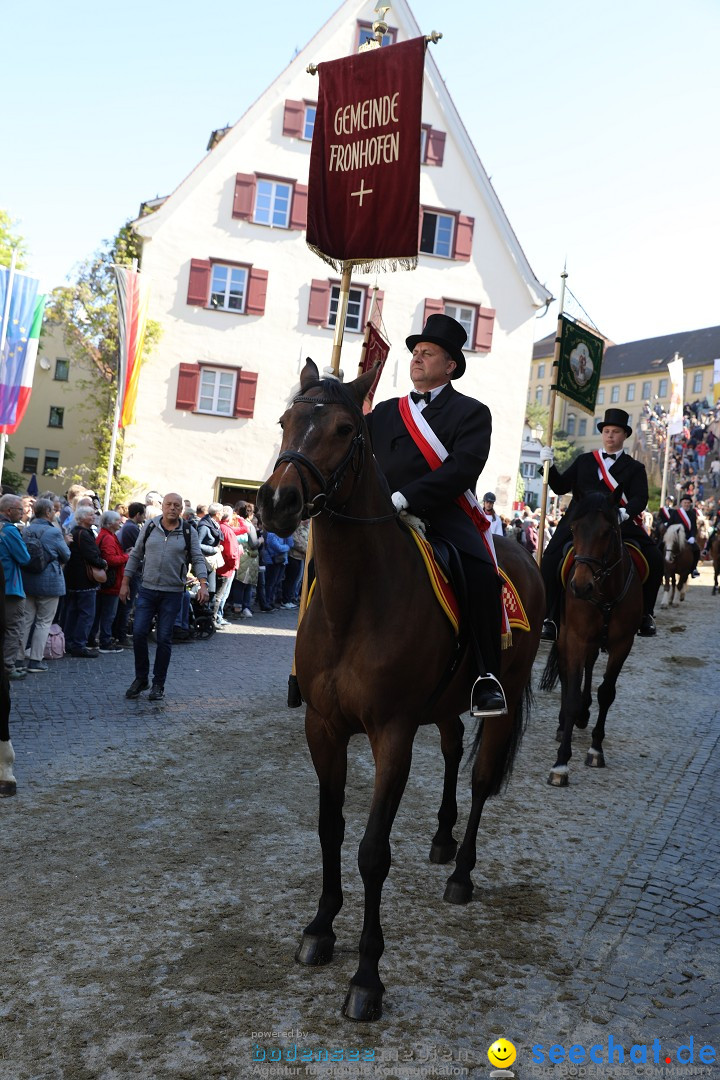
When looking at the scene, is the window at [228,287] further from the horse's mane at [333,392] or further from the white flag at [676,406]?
the horse's mane at [333,392]

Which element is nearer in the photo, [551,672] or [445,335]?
[445,335]

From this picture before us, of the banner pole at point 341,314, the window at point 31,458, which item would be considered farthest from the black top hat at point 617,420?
the window at point 31,458

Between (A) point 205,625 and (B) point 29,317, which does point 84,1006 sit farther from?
(B) point 29,317

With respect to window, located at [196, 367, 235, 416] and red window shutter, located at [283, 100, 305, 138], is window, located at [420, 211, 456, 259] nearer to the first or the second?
red window shutter, located at [283, 100, 305, 138]

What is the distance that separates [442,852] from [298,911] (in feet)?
4.02

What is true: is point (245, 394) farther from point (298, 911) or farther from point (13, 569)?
point (298, 911)

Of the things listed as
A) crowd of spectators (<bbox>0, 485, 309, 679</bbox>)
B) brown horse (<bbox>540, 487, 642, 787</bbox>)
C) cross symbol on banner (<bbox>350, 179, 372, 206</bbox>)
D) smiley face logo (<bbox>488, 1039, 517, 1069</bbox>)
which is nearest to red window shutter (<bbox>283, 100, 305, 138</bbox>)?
crowd of spectators (<bbox>0, 485, 309, 679</bbox>)

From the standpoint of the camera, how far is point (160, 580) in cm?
1018

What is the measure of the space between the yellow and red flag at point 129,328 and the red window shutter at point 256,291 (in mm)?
7309

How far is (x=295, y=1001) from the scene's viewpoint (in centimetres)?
390

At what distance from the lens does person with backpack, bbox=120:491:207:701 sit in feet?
33.0

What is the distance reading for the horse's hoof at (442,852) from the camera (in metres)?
5.72

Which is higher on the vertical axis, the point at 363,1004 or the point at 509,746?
the point at 509,746

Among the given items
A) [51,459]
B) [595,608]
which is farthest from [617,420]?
[51,459]
